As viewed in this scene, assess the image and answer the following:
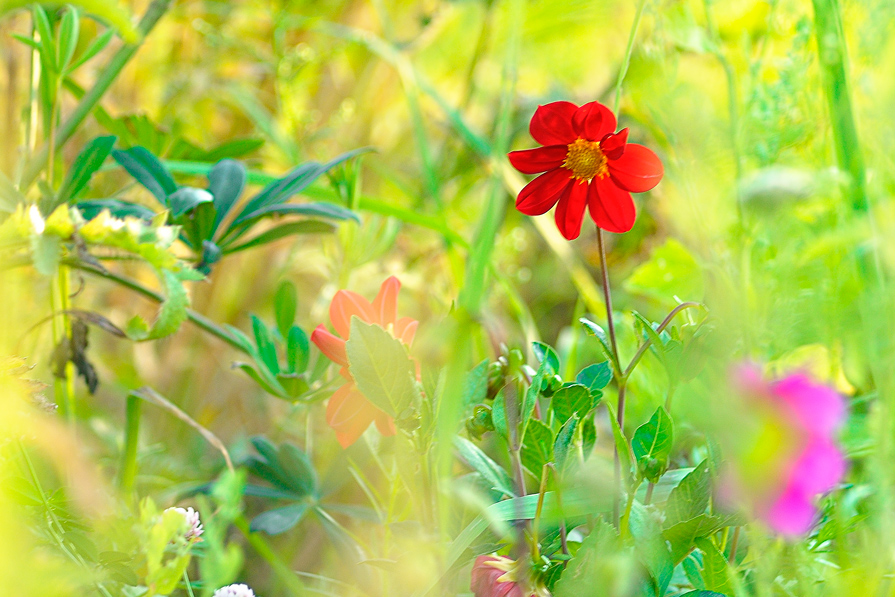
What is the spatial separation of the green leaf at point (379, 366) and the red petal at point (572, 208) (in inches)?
4.2

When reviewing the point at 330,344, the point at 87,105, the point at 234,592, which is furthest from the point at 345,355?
the point at 87,105

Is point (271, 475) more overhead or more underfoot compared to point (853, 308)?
more underfoot

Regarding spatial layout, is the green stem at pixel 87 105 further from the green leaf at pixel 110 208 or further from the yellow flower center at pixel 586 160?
the yellow flower center at pixel 586 160

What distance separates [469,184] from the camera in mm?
824

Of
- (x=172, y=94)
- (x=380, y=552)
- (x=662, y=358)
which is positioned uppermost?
(x=172, y=94)

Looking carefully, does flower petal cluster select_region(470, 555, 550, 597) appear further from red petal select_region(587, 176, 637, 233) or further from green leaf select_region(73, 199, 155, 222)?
green leaf select_region(73, 199, 155, 222)

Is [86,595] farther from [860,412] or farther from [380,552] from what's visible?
[860,412]

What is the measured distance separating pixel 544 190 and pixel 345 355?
0.13m

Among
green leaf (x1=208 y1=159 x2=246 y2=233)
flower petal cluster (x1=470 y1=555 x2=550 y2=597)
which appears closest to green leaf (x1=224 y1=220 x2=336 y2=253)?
green leaf (x1=208 y1=159 x2=246 y2=233)

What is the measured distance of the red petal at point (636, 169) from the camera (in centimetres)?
30

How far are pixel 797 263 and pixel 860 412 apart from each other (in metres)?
0.21

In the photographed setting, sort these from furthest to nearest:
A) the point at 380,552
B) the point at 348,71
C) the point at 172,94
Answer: the point at 348,71 < the point at 172,94 < the point at 380,552

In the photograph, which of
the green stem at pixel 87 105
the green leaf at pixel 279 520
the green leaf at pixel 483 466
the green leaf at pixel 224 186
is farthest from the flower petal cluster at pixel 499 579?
the green stem at pixel 87 105

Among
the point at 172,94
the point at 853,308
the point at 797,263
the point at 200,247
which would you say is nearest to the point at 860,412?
the point at 853,308
